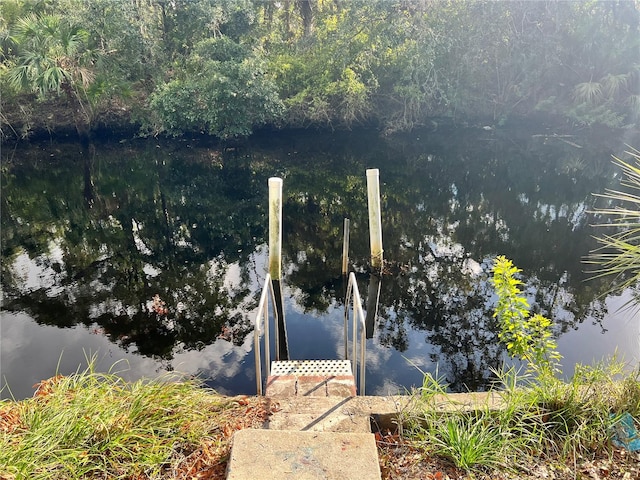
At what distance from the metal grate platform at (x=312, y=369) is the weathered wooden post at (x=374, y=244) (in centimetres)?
231

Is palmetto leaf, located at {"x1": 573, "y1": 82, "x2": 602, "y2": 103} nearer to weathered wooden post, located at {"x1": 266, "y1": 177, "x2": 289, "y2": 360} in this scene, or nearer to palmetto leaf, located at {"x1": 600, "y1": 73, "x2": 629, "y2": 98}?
palmetto leaf, located at {"x1": 600, "y1": 73, "x2": 629, "y2": 98}

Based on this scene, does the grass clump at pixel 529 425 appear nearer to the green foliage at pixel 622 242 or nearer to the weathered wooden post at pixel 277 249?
the green foliage at pixel 622 242

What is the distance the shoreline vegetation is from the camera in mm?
2930

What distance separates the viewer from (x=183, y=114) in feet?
64.8

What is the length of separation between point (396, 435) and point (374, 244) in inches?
217

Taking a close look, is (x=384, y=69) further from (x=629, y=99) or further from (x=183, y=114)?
(x=629, y=99)

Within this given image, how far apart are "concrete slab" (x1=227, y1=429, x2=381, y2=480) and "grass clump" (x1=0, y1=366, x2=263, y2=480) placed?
259mm

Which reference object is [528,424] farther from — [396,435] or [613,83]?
[613,83]

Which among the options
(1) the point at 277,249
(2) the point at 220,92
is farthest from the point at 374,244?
(2) the point at 220,92

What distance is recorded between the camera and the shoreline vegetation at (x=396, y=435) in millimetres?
2930

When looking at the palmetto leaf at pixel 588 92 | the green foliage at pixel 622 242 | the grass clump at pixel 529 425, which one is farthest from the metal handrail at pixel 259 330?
the palmetto leaf at pixel 588 92

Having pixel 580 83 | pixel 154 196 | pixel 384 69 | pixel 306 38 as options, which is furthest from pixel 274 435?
pixel 580 83

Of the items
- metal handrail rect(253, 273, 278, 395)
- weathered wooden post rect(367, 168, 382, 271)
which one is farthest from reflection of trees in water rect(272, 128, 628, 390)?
metal handrail rect(253, 273, 278, 395)

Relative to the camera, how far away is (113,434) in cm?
306
